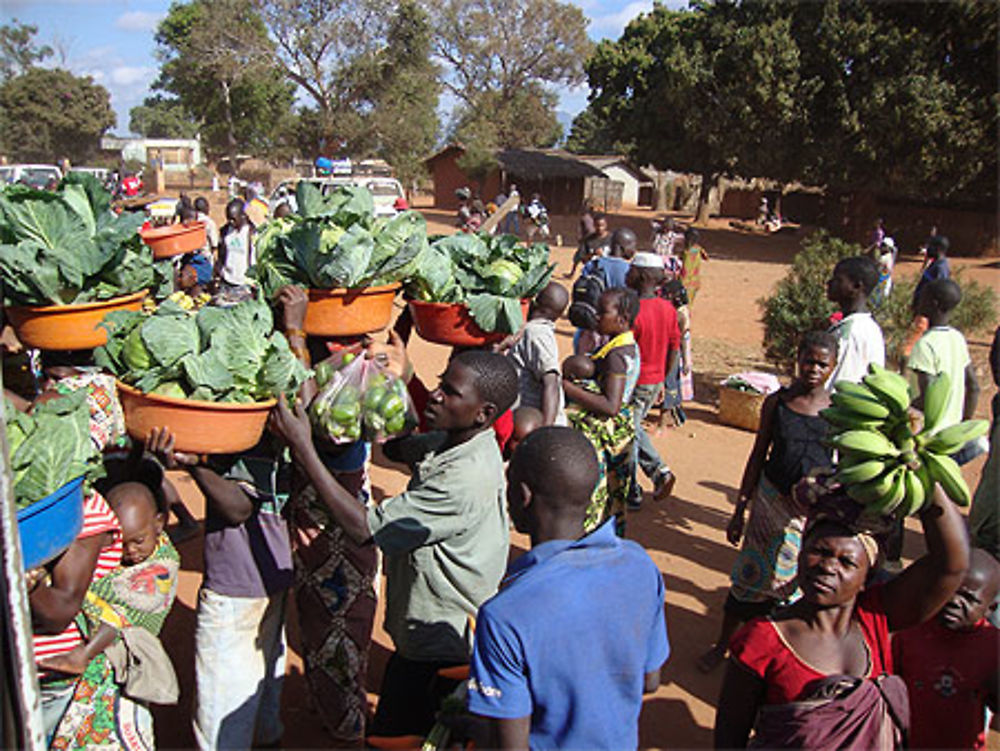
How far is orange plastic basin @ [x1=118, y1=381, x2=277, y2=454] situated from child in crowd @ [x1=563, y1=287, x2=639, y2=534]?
2398mm

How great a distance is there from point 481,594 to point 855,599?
118 cm

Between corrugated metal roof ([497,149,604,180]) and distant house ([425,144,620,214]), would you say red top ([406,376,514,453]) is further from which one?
corrugated metal roof ([497,149,604,180])

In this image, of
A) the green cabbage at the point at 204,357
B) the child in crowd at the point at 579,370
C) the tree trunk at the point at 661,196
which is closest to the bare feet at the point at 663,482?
the child in crowd at the point at 579,370

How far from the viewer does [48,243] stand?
2.84 metres

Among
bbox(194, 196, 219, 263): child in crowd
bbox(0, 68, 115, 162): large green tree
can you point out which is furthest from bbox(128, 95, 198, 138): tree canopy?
bbox(194, 196, 219, 263): child in crowd

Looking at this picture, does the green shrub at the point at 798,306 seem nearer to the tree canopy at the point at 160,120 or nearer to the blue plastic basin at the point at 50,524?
the blue plastic basin at the point at 50,524

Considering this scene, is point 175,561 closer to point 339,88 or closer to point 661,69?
point 661,69

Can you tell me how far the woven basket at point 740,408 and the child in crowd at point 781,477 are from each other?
14.1 feet

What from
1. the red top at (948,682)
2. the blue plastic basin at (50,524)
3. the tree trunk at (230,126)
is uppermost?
the tree trunk at (230,126)

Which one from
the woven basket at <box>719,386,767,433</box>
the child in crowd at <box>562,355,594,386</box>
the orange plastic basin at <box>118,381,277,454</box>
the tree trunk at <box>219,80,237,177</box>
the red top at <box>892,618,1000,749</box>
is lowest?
the woven basket at <box>719,386,767,433</box>

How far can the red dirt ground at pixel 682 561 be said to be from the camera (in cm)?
370

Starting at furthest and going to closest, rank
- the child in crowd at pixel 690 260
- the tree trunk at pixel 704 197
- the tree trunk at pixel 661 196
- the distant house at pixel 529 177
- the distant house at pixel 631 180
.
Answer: the distant house at pixel 631 180, the tree trunk at pixel 661 196, the distant house at pixel 529 177, the tree trunk at pixel 704 197, the child in crowd at pixel 690 260

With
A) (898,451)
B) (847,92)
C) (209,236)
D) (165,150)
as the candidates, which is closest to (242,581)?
(898,451)

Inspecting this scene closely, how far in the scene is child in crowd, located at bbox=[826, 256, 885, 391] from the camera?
4.14 metres
